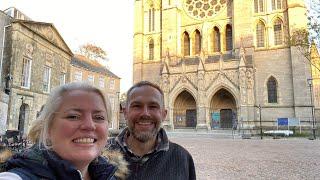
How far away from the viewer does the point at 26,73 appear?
1775 centimetres

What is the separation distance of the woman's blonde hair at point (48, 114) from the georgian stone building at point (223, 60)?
28.1m

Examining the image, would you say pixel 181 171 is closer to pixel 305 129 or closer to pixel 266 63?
pixel 305 129

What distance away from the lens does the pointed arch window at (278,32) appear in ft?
Answer: 102

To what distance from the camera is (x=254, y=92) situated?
29.8 m

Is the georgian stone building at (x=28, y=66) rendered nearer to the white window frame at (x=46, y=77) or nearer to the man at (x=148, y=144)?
the white window frame at (x=46, y=77)

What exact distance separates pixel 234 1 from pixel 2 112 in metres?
26.4

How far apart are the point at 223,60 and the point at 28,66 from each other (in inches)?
788

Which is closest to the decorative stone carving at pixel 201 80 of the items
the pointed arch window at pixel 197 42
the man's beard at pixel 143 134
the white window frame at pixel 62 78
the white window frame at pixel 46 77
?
the pointed arch window at pixel 197 42

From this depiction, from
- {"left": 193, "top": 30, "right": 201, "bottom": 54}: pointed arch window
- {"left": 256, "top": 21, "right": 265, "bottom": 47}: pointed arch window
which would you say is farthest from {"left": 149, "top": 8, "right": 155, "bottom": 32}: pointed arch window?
{"left": 256, "top": 21, "right": 265, "bottom": 47}: pointed arch window

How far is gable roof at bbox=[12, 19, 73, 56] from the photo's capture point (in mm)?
17853

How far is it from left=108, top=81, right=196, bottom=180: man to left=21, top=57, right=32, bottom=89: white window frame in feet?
55.7

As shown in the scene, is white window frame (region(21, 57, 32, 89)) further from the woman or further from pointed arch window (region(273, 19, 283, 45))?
pointed arch window (region(273, 19, 283, 45))

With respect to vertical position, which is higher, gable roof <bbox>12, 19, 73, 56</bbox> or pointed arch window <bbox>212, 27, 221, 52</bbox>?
pointed arch window <bbox>212, 27, 221, 52</bbox>

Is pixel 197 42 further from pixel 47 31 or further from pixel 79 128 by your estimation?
pixel 79 128
